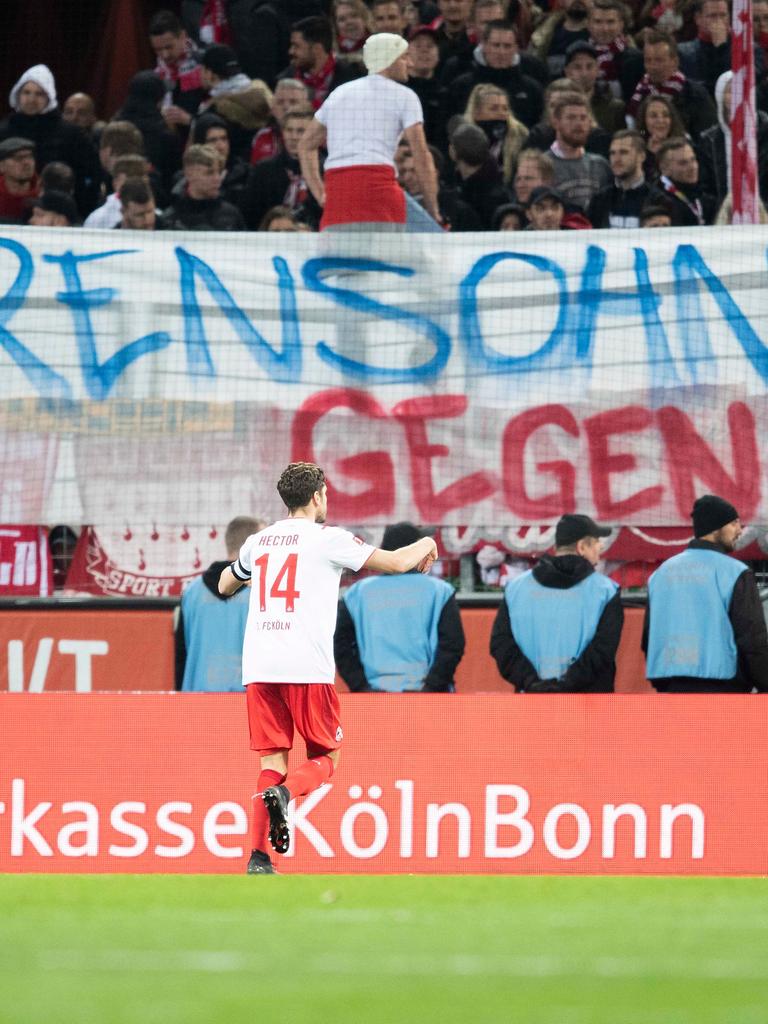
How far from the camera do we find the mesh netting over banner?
39.2ft

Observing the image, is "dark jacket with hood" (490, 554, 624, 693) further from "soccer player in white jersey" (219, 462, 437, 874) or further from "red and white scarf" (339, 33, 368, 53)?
"red and white scarf" (339, 33, 368, 53)

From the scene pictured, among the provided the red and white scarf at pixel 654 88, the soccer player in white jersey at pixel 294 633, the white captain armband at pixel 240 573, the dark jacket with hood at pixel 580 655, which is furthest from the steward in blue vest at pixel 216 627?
the red and white scarf at pixel 654 88

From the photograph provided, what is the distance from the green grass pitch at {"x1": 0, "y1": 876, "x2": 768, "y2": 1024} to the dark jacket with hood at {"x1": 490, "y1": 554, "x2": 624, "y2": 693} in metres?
2.05

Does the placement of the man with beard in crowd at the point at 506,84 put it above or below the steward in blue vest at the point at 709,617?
above

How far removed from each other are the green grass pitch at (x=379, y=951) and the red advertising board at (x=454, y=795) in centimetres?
142

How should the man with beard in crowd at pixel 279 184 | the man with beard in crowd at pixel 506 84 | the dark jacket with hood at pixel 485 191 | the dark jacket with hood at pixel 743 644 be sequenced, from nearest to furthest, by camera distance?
1. the dark jacket with hood at pixel 743 644
2. the dark jacket with hood at pixel 485 191
3. the man with beard in crowd at pixel 279 184
4. the man with beard in crowd at pixel 506 84

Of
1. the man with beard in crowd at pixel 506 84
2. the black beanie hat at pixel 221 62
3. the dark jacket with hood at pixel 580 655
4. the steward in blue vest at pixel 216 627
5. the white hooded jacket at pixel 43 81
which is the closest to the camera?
the dark jacket with hood at pixel 580 655

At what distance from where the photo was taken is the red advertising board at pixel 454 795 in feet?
32.9

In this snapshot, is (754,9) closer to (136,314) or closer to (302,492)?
(136,314)

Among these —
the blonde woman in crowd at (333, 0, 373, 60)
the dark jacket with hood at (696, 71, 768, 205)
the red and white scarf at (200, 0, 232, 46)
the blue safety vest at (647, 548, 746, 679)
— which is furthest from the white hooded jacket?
the blue safety vest at (647, 548, 746, 679)

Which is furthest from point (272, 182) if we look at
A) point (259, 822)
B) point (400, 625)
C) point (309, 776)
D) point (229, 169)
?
point (259, 822)

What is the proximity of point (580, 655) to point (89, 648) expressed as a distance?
3055 mm

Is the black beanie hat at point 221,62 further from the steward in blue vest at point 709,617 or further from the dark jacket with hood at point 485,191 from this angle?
the steward in blue vest at point 709,617

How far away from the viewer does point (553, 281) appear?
474 inches
